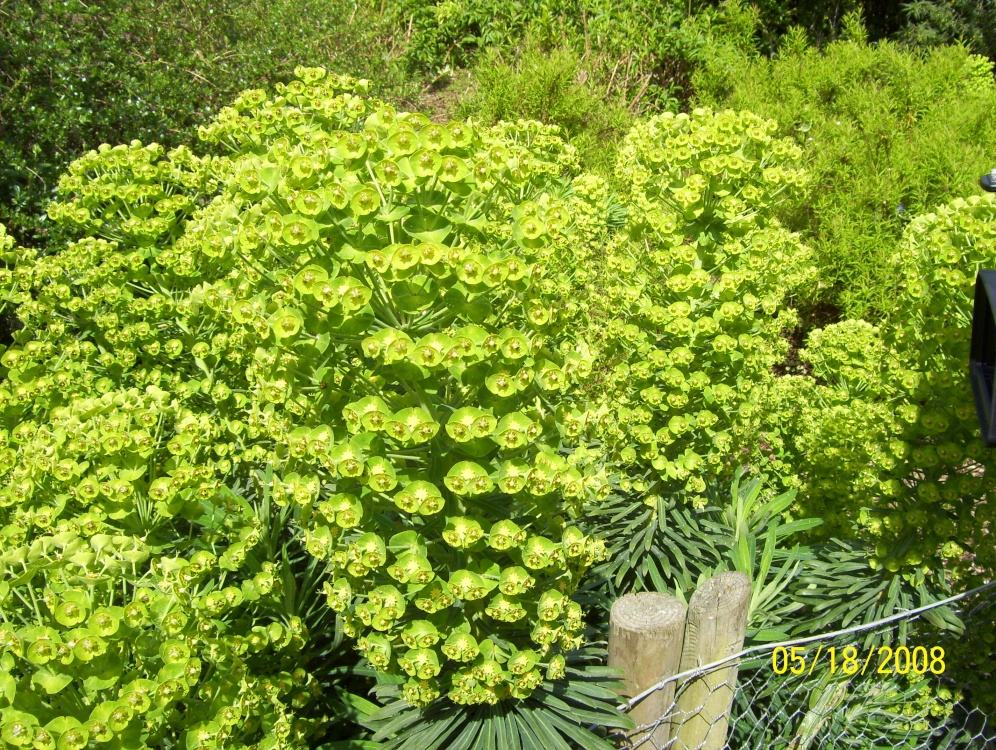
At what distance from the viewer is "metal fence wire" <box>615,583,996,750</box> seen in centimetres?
285

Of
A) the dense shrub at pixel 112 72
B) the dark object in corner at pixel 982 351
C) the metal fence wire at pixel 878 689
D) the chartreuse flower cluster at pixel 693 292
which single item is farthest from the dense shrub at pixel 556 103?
the dark object in corner at pixel 982 351

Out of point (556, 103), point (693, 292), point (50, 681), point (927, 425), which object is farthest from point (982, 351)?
point (556, 103)

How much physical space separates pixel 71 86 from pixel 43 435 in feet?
14.0

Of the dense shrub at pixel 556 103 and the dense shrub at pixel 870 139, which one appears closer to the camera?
the dense shrub at pixel 870 139

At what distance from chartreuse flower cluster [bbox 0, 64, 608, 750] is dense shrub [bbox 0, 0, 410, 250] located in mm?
3671

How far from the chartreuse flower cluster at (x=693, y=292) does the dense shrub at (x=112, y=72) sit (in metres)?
3.91

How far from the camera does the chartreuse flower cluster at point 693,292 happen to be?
2.87m

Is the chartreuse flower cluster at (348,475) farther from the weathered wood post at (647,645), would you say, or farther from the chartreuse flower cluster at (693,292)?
the chartreuse flower cluster at (693,292)

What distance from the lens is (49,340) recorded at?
9.31 ft

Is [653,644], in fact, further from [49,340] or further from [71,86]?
[71,86]

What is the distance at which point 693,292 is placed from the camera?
2900mm

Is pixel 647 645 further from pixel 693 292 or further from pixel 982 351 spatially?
pixel 693 292

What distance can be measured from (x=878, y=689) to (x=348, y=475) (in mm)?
2265

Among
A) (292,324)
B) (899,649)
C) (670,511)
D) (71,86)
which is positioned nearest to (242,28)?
(71,86)
